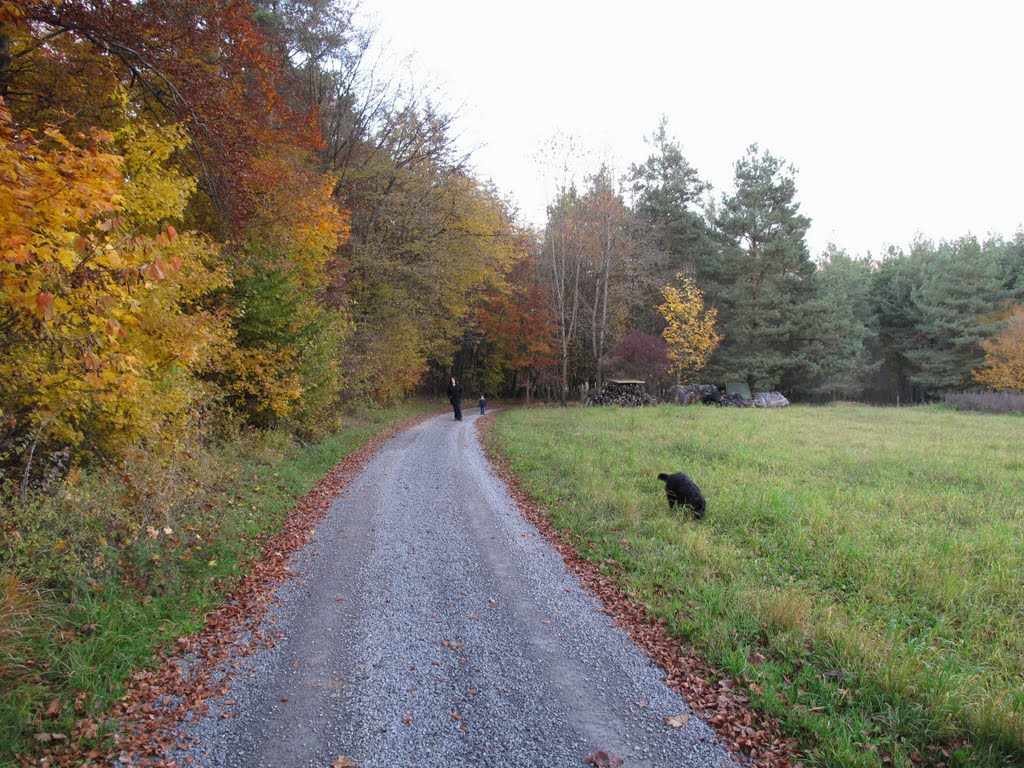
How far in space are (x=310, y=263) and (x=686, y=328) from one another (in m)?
24.5

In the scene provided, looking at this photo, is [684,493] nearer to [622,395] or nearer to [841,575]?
[841,575]

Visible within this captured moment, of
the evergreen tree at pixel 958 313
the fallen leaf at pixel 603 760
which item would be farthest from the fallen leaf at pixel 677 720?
the evergreen tree at pixel 958 313

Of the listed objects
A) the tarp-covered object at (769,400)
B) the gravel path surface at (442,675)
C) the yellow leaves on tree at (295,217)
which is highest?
the yellow leaves on tree at (295,217)

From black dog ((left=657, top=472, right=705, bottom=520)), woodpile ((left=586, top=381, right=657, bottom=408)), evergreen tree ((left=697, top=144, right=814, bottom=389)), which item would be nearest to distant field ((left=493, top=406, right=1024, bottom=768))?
black dog ((left=657, top=472, right=705, bottom=520))

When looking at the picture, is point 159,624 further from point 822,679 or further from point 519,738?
point 822,679

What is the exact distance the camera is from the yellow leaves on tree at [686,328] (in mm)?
33156

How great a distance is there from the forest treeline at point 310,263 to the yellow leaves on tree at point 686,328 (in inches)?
49.7

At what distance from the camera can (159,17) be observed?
8.36 metres

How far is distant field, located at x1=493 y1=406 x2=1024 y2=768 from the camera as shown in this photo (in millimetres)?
3631

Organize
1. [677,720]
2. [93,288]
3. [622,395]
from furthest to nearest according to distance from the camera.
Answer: [622,395] → [93,288] → [677,720]

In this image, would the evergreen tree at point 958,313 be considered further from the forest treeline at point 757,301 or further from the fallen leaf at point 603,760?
the fallen leaf at point 603,760

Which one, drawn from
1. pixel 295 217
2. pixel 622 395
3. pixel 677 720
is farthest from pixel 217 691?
pixel 622 395

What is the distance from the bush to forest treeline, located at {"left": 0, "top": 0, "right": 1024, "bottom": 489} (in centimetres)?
683

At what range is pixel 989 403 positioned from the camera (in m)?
30.1
